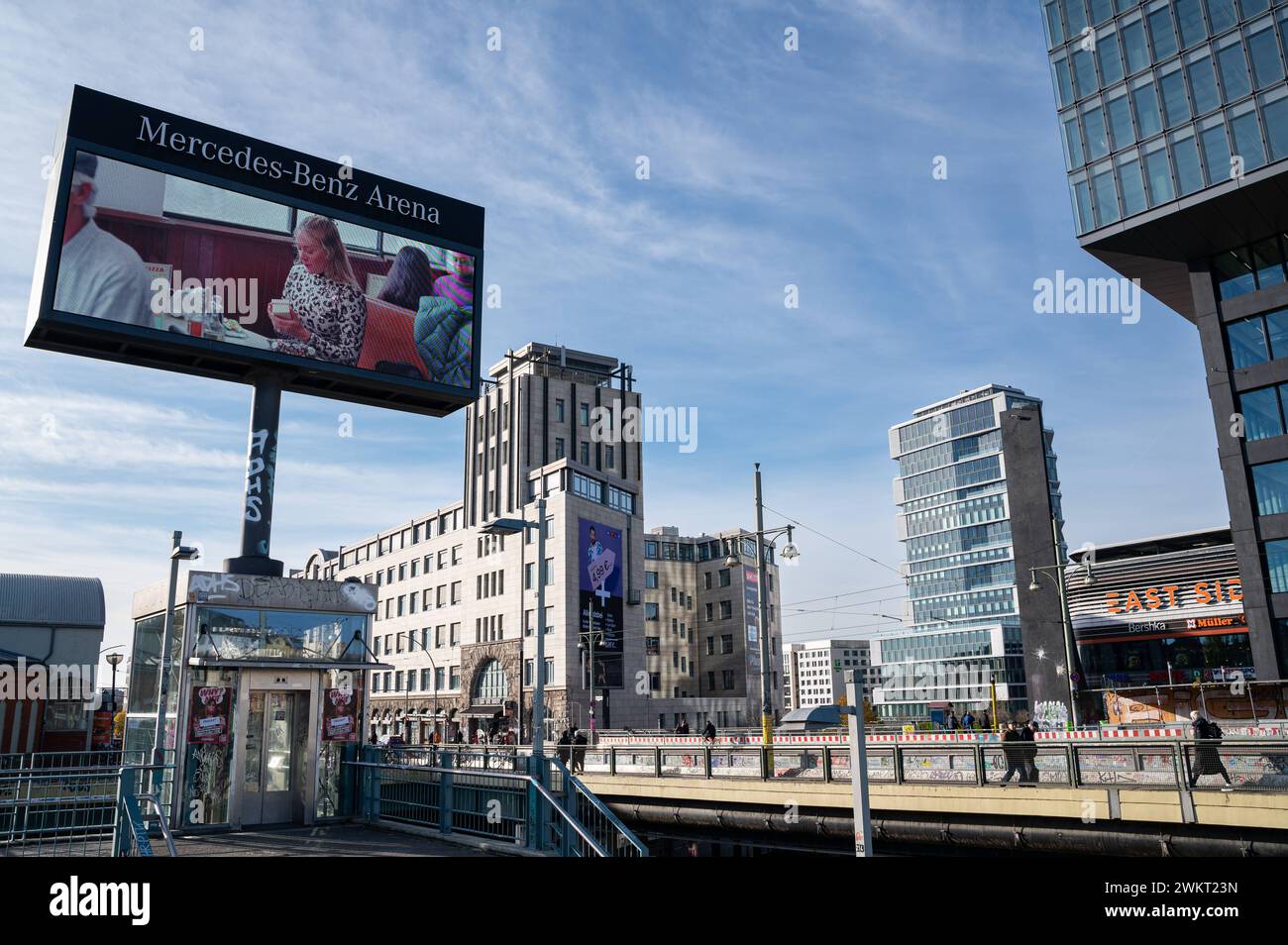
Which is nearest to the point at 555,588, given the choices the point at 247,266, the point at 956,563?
the point at 247,266

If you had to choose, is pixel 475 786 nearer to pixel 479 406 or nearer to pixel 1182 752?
pixel 1182 752

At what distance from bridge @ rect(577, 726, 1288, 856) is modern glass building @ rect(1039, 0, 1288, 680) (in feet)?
63.2

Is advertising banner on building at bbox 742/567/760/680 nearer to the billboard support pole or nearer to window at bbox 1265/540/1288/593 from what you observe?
window at bbox 1265/540/1288/593

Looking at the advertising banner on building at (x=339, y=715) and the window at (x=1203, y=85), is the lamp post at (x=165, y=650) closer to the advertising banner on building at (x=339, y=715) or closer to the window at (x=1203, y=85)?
the advertising banner on building at (x=339, y=715)

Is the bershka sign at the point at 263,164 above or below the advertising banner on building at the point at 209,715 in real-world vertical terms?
above

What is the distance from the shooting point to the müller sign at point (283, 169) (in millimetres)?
22438

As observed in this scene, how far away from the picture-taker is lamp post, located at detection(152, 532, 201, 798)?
16.4 meters

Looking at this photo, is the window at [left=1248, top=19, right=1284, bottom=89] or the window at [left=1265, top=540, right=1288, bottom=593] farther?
the window at [left=1265, top=540, right=1288, bottom=593]

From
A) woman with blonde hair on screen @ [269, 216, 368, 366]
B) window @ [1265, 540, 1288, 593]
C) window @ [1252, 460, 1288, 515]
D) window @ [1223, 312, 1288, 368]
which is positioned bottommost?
window @ [1265, 540, 1288, 593]


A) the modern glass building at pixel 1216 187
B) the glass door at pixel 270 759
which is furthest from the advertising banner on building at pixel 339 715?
the modern glass building at pixel 1216 187

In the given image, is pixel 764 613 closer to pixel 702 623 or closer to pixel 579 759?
pixel 579 759

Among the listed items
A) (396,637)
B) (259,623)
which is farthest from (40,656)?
(396,637)

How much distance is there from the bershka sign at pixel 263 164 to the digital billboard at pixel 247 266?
4 cm
